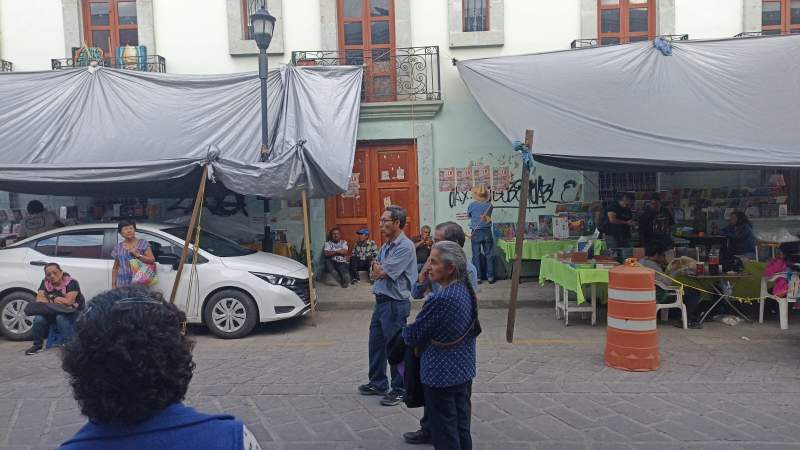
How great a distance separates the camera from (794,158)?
7.22m

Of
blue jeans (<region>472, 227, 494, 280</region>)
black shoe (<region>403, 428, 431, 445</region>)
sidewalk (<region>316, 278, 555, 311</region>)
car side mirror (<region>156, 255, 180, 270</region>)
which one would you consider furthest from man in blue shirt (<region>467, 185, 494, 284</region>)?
black shoe (<region>403, 428, 431, 445</region>)

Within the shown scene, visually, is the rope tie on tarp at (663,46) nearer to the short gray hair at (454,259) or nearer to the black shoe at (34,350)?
the short gray hair at (454,259)

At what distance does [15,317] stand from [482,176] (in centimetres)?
771

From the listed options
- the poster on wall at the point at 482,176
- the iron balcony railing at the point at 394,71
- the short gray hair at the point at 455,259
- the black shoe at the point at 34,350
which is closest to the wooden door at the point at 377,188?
the iron balcony railing at the point at 394,71

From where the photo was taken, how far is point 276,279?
8289mm

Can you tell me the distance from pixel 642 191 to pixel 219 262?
303 inches

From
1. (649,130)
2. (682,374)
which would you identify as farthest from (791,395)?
(649,130)

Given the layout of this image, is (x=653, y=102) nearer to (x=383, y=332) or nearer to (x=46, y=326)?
(x=383, y=332)

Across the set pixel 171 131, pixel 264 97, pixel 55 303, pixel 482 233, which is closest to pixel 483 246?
pixel 482 233

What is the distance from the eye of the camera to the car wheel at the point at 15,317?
8.16 m

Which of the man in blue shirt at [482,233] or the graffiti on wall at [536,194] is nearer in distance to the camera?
the man in blue shirt at [482,233]

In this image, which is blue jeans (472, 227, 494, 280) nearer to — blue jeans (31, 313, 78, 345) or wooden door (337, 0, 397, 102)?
wooden door (337, 0, 397, 102)

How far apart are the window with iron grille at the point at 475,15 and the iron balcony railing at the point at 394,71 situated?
873mm

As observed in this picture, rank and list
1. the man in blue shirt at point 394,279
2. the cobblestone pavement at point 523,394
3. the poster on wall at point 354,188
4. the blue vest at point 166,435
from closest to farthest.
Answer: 1. the blue vest at point 166,435
2. the cobblestone pavement at point 523,394
3. the man in blue shirt at point 394,279
4. the poster on wall at point 354,188
